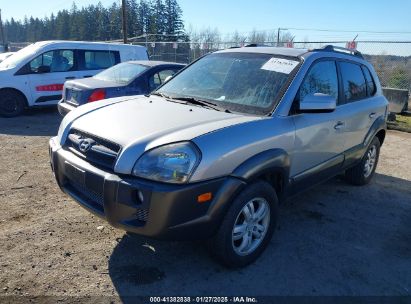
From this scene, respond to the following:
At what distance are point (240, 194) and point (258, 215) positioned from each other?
1.44 feet

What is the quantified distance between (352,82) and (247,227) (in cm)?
251

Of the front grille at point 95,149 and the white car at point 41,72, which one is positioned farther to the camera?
the white car at point 41,72

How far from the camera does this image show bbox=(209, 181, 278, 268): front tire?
294 cm

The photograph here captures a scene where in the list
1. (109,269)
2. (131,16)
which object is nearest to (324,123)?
(109,269)

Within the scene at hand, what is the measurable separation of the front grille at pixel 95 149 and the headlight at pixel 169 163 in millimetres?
267

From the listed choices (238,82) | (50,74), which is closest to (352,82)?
(238,82)

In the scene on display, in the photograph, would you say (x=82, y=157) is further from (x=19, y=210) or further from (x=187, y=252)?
(x=19, y=210)

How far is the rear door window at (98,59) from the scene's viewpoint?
9859 millimetres

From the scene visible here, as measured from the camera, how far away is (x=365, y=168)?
17.9ft

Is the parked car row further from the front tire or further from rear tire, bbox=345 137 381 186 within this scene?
the front tire

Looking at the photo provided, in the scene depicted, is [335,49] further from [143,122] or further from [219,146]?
[143,122]

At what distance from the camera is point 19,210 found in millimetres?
4094

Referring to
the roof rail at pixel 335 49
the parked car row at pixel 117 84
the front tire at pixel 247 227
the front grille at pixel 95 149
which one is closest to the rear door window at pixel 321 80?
the roof rail at pixel 335 49

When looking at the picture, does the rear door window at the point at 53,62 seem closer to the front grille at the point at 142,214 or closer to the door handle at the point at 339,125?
the door handle at the point at 339,125
